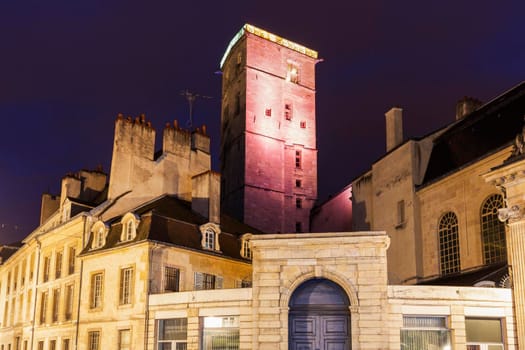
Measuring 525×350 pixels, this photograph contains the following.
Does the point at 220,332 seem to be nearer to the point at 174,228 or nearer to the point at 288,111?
the point at 174,228

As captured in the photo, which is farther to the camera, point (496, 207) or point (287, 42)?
point (287, 42)

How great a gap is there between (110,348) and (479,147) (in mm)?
16519

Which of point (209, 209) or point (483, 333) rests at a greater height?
point (209, 209)

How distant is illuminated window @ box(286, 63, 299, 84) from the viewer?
49.6 meters

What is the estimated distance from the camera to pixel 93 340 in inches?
1038

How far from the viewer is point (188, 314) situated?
21.0 m

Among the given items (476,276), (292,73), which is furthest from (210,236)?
(292,73)

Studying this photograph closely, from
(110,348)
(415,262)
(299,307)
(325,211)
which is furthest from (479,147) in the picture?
(325,211)

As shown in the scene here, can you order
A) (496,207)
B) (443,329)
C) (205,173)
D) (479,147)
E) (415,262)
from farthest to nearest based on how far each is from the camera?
(205,173), (415,262), (479,147), (496,207), (443,329)

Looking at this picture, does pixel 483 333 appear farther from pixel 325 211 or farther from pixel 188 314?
pixel 325 211

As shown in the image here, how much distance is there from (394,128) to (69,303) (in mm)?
17611

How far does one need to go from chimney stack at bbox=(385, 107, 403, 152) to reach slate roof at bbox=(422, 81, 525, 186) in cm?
334

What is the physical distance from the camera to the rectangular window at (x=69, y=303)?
28188mm

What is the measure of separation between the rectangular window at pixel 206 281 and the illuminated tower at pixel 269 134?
17.0 metres
